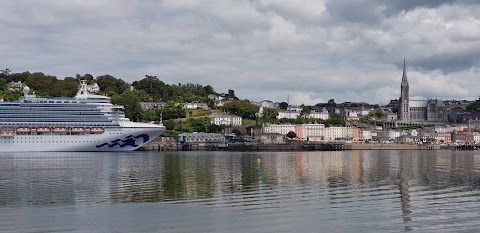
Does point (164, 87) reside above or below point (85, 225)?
above

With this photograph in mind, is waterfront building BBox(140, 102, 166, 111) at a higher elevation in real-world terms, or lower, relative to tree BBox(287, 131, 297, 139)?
higher

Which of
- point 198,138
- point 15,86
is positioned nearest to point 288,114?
point 198,138

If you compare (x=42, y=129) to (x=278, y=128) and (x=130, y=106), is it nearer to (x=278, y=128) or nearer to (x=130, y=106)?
(x=130, y=106)

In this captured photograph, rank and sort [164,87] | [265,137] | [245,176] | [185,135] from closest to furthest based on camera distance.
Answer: [245,176] → [185,135] → [265,137] → [164,87]

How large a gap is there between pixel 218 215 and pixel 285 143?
105 m

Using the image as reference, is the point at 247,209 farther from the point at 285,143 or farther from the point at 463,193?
the point at 285,143

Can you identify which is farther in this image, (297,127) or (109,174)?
(297,127)

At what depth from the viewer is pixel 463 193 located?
28484mm

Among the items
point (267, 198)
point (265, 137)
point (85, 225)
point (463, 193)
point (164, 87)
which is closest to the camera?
point (85, 225)

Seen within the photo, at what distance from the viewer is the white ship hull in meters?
83.1

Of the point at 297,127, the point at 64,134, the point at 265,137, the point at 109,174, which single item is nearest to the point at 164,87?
the point at 297,127

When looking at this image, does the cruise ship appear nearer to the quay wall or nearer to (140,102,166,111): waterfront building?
the quay wall

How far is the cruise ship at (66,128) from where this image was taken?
83438 millimetres

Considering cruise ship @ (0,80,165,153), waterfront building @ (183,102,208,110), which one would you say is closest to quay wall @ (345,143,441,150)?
waterfront building @ (183,102,208,110)
